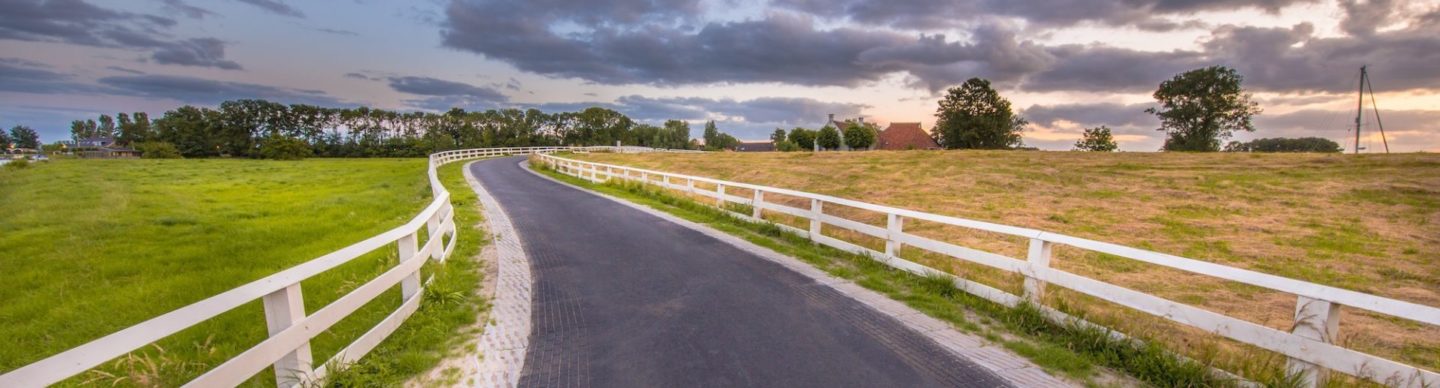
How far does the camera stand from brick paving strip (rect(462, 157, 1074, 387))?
12.4 feet

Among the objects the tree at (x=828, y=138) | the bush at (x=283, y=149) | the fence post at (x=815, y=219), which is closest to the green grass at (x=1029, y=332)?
the fence post at (x=815, y=219)

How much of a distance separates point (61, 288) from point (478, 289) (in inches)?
194

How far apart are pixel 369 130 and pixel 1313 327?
122 m

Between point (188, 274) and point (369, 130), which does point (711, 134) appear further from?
point (188, 274)

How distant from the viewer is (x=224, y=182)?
22.1 m

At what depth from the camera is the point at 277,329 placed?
3125 mm

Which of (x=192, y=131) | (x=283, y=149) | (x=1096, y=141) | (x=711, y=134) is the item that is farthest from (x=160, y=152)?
(x=1096, y=141)

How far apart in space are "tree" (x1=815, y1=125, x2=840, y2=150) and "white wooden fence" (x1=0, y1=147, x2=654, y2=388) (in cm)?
6743

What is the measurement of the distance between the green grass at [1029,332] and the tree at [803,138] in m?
73.9

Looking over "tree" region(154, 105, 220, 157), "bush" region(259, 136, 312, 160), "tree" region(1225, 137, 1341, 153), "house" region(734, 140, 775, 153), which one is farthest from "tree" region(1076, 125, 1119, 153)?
"tree" region(154, 105, 220, 157)

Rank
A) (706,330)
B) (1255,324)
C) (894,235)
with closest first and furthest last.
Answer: (1255,324)
(706,330)
(894,235)

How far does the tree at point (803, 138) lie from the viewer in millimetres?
80938

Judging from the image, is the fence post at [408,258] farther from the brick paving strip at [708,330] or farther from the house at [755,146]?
the house at [755,146]

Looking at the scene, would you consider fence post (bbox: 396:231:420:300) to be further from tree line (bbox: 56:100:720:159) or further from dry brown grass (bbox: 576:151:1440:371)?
tree line (bbox: 56:100:720:159)
